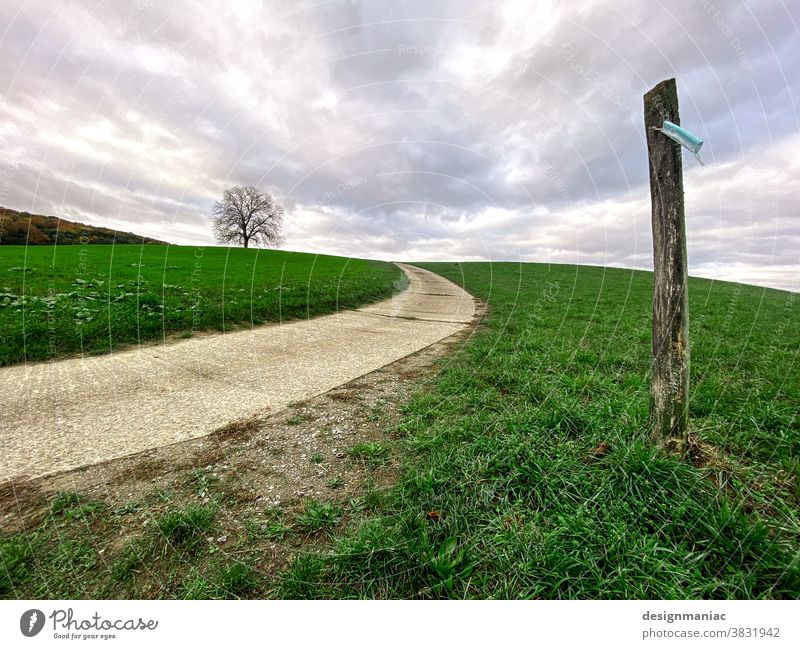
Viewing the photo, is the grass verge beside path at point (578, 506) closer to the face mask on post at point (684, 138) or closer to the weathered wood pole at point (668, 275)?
the weathered wood pole at point (668, 275)

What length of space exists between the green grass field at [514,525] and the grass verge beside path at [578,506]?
0.04ft

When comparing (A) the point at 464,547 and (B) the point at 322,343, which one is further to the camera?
(B) the point at 322,343

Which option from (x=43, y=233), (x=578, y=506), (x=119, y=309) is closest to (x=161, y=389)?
(x=119, y=309)

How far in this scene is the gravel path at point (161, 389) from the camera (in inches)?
130

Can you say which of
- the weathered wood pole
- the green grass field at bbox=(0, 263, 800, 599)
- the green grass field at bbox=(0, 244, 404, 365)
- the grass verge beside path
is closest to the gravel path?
the green grass field at bbox=(0, 244, 404, 365)

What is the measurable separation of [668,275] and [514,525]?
7.77ft

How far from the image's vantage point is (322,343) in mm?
7828

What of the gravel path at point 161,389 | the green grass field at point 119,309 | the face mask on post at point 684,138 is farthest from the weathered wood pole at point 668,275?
the green grass field at point 119,309

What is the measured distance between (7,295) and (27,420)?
6.92 metres

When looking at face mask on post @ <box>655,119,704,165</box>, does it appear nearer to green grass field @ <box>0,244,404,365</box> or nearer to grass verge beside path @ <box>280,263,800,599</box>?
grass verge beside path @ <box>280,263,800,599</box>

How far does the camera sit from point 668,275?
2.77 metres
